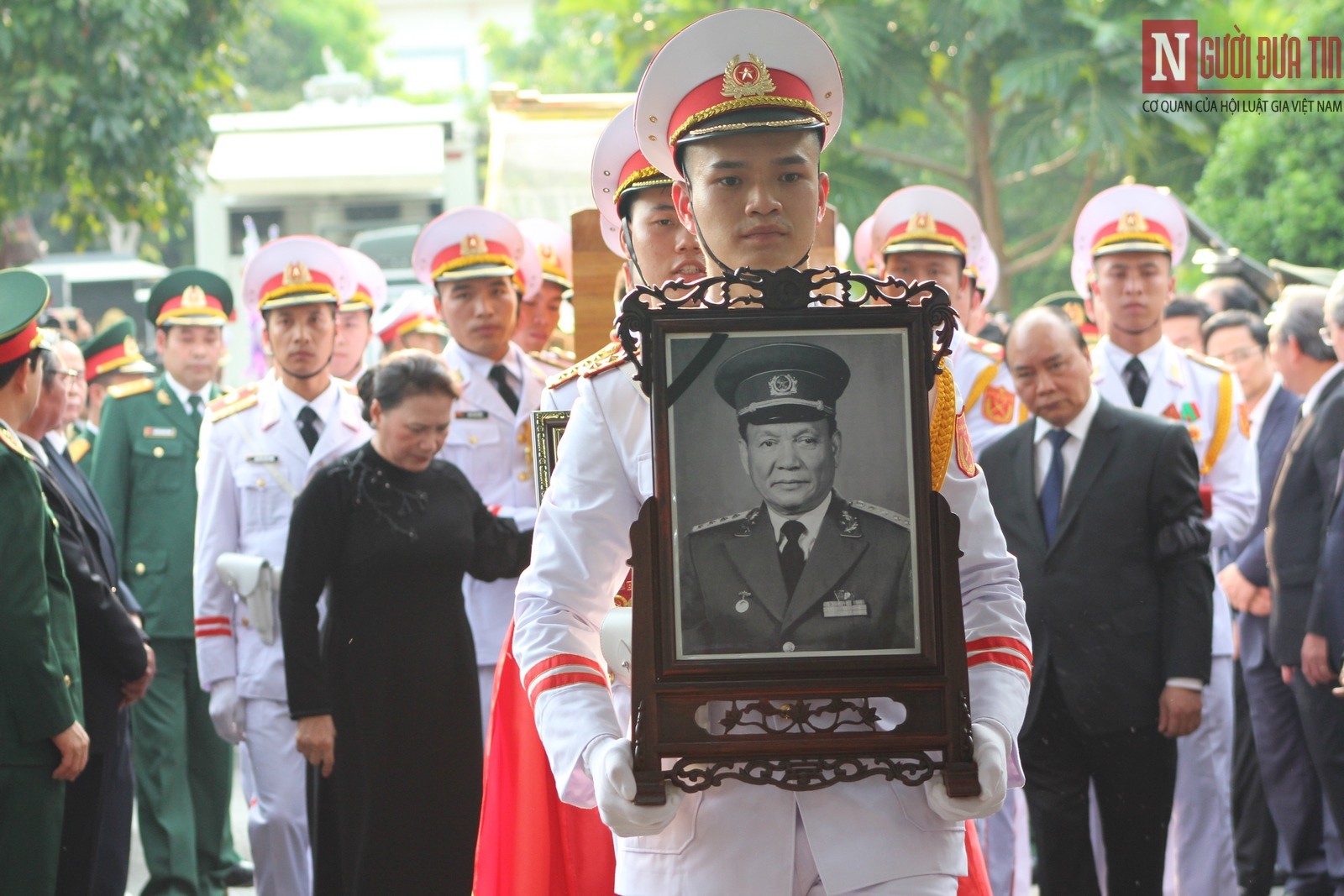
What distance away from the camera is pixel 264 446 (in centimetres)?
673

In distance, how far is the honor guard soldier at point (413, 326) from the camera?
33.2 feet

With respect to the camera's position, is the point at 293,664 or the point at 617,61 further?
the point at 617,61

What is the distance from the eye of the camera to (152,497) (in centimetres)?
762

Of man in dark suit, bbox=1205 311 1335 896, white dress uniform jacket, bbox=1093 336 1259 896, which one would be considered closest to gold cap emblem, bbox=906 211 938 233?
white dress uniform jacket, bbox=1093 336 1259 896

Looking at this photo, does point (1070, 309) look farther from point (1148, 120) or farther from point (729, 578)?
point (729, 578)

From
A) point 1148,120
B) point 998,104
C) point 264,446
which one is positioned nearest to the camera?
point 264,446

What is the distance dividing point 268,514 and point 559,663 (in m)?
4.25

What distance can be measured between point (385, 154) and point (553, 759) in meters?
15.3

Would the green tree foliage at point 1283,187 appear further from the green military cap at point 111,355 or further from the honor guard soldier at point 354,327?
the green military cap at point 111,355

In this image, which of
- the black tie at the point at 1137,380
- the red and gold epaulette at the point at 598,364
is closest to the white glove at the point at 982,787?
the red and gold epaulette at the point at 598,364

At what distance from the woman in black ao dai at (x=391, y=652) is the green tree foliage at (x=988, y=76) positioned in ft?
33.7

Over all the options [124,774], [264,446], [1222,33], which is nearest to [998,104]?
[1222,33]

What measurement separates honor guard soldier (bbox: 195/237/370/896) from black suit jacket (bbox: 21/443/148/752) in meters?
0.81

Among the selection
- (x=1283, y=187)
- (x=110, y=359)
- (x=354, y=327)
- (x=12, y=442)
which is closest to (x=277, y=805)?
(x=12, y=442)
